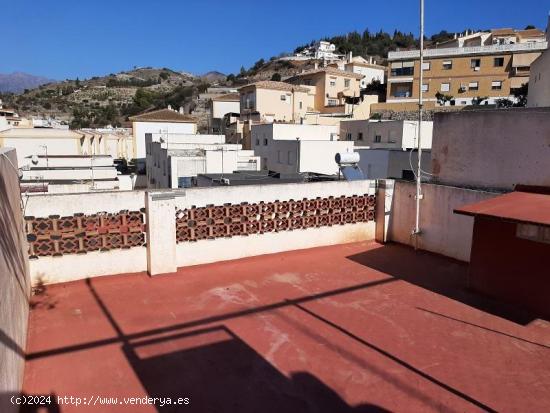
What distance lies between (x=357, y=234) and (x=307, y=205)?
2360 millimetres

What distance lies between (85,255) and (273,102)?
42.2 metres

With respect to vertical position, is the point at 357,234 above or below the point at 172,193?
below

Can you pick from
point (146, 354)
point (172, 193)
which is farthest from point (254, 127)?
point (146, 354)

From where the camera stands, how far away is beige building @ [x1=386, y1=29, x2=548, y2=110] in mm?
48031

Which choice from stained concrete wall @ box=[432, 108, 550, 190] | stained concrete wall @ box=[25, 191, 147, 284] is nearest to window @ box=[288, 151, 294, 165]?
stained concrete wall @ box=[432, 108, 550, 190]

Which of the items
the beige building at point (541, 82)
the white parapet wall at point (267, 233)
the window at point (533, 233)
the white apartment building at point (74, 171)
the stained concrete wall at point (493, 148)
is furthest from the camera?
the beige building at point (541, 82)

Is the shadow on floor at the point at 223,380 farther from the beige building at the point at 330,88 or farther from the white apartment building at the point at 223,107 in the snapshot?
the white apartment building at the point at 223,107

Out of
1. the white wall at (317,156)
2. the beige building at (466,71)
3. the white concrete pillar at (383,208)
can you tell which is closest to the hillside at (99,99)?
the beige building at (466,71)

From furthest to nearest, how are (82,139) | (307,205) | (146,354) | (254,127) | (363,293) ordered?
1. (254,127)
2. (82,139)
3. (307,205)
4. (363,293)
5. (146,354)

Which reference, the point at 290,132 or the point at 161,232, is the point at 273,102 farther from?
the point at 161,232

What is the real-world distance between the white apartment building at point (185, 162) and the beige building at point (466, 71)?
92.5ft

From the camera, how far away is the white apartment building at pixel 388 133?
29922 mm

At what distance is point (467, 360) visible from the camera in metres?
6.54

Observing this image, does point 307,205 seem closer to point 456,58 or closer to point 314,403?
point 314,403
